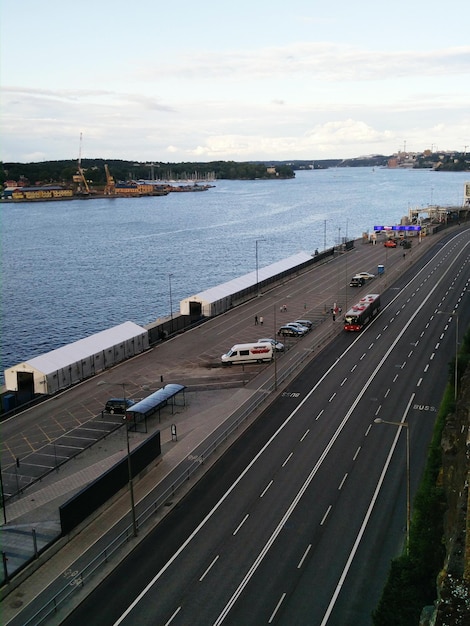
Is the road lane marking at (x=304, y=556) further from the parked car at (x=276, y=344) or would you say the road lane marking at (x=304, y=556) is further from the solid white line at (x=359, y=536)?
the parked car at (x=276, y=344)

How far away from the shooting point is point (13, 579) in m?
23.5

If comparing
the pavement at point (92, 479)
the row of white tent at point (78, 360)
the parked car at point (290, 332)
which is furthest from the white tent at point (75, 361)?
the parked car at point (290, 332)

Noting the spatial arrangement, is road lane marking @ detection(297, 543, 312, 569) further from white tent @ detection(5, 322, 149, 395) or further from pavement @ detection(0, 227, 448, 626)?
white tent @ detection(5, 322, 149, 395)

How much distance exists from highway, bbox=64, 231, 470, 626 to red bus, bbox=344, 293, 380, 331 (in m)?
11.5

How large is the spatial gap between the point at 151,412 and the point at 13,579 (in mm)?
15910

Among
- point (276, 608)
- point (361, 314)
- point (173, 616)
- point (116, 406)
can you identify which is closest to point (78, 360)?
point (116, 406)

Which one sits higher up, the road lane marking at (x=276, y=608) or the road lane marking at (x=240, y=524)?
the road lane marking at (x=240, y=524)

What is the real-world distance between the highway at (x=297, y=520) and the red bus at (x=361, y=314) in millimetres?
11484

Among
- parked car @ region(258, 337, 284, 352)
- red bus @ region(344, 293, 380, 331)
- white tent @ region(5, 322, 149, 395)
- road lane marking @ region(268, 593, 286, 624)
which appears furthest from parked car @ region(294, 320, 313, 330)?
road lane marking @ region(268, 593, 286, 624)

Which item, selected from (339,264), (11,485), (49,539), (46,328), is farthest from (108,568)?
(339,264)

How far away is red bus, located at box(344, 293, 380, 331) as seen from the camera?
5694cm

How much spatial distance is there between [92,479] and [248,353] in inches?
802

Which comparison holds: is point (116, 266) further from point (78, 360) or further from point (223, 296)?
point (78, 360)

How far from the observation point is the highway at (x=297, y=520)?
21922 millimetres
